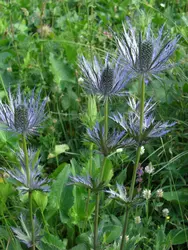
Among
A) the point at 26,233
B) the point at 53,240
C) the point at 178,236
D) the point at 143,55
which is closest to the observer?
the point at 143,55

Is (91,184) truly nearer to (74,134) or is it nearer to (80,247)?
(80,247)

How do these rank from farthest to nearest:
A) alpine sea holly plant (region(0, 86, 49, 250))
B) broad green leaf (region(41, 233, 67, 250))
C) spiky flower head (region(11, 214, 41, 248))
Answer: broad green leaf (region(41, 233, 67, 250)) → spiky flower head (region(11, 214, 41, 248)) → alpine sea holly plant (region(0, 86, 49, 250))

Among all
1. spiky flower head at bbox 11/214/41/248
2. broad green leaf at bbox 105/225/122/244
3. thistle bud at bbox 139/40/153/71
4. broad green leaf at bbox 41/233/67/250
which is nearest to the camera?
thistle bud at bbox 139/40/153/71

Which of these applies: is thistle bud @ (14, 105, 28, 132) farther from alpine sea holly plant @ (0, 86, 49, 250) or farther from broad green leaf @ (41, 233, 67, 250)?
broad green leaf @ (41, 233, 67, 250)

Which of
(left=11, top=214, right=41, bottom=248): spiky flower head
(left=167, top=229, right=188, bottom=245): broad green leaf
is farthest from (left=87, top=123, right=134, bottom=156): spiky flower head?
(left=167, top=229, right=188, bottom=245): broad green leaf

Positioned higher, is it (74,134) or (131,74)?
(131,74)

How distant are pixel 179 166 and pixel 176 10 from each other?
1.48 metres

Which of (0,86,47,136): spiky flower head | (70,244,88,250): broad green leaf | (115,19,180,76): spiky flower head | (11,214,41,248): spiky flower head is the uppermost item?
(115,19,180,76): spiky flower head

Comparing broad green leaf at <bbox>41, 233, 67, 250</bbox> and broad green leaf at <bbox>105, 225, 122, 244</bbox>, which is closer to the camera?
broad green leaf at <bbox>41, 233, 67, 250</bbox>

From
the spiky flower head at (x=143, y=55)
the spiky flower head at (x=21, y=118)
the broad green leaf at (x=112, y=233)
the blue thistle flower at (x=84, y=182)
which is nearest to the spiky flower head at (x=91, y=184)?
the blue thistle flower at (x=84, y=182)

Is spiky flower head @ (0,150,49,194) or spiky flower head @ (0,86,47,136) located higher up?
spiky flower head @ (0,86,47,136)

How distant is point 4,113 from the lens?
3.95 feet

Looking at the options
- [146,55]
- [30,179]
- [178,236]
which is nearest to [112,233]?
[178,236]

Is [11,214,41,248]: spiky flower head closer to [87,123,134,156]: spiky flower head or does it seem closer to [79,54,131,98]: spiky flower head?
[87,123,134,156]: spiky flower head
